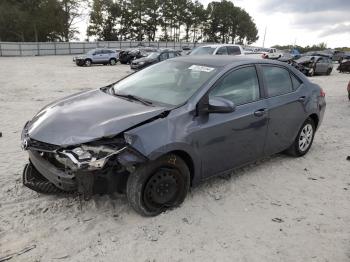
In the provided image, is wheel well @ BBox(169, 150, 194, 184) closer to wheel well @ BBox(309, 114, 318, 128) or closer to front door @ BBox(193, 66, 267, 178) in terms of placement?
front door @ BBox(193, 66, 267, 178)

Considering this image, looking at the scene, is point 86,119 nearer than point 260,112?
Yes

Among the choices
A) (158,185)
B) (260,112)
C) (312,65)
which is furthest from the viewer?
(312,65)

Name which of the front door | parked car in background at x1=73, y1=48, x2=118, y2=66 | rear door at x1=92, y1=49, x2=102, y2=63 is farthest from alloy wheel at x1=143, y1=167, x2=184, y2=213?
rear door at x1=92, y1=49, x2=102, y2=63

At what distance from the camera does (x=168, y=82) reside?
463 centimetres

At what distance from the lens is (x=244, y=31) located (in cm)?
8819

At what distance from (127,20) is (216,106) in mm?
70102

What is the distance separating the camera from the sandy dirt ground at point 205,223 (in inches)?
133

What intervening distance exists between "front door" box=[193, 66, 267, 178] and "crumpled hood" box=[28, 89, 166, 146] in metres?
0.60

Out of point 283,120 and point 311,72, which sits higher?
point 283,120

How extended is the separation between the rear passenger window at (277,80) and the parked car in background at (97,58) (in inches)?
1006

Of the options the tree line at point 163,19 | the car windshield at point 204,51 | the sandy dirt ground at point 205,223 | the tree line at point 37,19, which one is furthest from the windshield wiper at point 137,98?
the tree line at point 163,19

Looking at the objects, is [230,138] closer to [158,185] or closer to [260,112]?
[260,112]

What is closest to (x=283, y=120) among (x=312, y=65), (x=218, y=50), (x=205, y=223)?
(x=205, y=223)

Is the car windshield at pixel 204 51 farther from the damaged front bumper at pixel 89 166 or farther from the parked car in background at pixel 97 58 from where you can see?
the damaged front bumper at pixel 89 166
